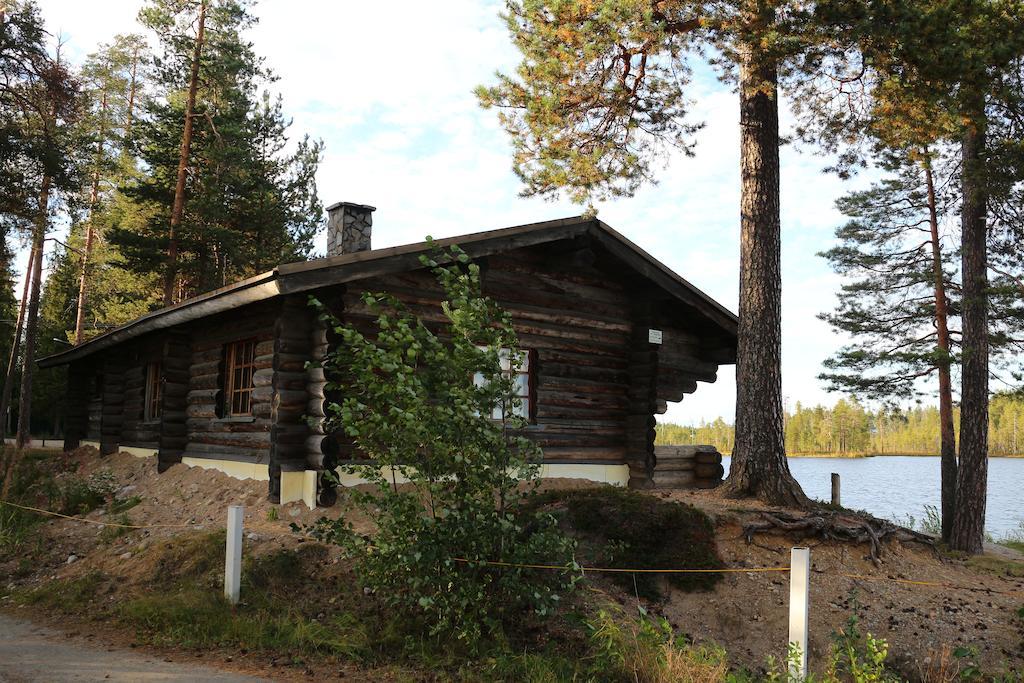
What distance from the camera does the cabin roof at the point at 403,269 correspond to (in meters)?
10.0

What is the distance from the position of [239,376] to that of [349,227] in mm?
3209

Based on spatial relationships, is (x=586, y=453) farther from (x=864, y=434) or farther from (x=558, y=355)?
(x=864, y=434)

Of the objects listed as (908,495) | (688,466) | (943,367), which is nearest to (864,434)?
(908,495)

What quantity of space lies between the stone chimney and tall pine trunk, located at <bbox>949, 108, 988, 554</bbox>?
10618 mm

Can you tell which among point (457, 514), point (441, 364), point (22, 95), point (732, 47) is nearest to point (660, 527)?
point (457, 514)

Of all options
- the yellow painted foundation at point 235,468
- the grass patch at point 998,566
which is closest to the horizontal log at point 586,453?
the yellow painted foundation at point 235,468

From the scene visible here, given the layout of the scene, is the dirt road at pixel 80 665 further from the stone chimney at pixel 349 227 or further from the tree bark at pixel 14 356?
the tree bark at pixel 14 356

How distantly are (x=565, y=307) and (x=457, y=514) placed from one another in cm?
784

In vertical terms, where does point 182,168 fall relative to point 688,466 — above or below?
above

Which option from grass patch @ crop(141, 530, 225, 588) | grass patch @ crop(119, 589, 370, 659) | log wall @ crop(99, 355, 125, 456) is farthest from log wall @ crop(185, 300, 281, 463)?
log wall @ crop(99, 355, 125, 456)

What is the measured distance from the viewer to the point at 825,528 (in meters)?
9.76

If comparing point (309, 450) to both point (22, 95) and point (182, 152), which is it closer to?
point (22, 95)

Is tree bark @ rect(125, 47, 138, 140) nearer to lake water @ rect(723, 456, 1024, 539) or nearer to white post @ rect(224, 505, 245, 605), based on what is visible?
white post @ rect(224, 505, 245, 605)

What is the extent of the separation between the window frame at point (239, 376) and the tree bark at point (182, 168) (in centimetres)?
1204
